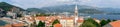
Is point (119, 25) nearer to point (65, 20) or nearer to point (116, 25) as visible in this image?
point (116, 25)

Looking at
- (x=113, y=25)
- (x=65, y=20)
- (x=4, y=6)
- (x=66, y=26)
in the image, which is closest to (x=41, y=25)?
(x=113, y=25)

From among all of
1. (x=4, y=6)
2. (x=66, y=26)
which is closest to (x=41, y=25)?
(x=66, y=26)

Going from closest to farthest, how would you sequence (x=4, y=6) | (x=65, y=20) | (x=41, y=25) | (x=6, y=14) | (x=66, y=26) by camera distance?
(x=41, y=25) < (x=66, y=26) < (x=65, y=20) < (x=6, y=14) < (x=4, y=6)

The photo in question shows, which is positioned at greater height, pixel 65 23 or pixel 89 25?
pixel 89 25

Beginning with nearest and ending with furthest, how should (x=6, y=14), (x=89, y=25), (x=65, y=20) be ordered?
(x=89, y=25) < (x=65, y=20) < (x=6, y=14)

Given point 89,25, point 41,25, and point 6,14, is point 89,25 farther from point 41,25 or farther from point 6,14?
point 6,14

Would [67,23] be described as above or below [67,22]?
below

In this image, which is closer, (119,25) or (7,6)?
(119,25)

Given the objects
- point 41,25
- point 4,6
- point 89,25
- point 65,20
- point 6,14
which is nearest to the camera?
point 89,25

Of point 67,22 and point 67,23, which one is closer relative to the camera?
point 67,23
